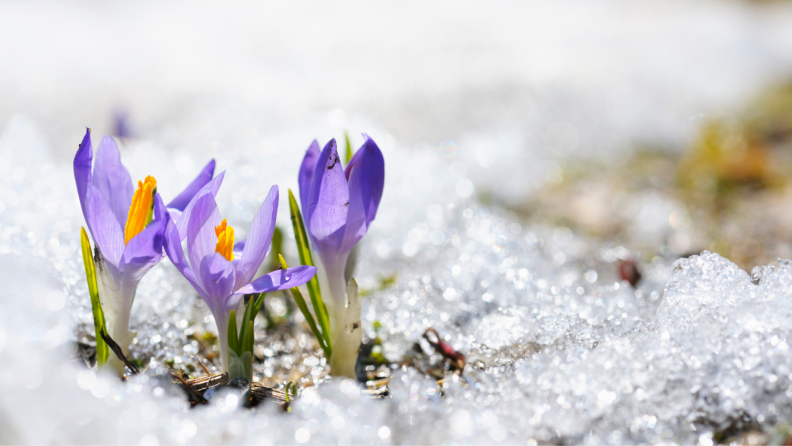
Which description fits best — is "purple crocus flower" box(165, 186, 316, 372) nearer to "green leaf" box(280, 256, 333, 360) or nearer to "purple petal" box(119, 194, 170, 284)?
"purple petal" box(119, 194, 170, 284)

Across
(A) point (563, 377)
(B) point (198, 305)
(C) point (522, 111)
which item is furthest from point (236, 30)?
(A) point (563, 377)

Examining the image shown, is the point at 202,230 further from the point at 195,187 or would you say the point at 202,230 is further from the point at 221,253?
the point at 195,187

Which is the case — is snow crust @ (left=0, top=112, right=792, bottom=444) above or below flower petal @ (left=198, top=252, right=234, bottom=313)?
below

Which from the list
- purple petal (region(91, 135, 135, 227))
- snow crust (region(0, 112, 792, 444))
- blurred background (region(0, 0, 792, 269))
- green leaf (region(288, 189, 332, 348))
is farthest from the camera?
blurred background (region(0, 0, 792, 269))

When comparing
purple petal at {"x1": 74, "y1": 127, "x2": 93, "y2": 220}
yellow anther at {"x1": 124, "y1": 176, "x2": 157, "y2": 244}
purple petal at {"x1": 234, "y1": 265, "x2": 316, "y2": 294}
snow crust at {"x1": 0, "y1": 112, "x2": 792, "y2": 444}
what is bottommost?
snow crust at {"x1": 0, "y1": 112, "x2": 792, "y2": 444}

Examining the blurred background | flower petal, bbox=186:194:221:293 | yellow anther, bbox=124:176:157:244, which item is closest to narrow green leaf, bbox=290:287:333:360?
flower petal, bbox=186:194:221:293

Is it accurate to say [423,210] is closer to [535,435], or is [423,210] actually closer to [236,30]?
[535,435]

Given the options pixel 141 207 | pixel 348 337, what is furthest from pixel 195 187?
pixel 348 337
